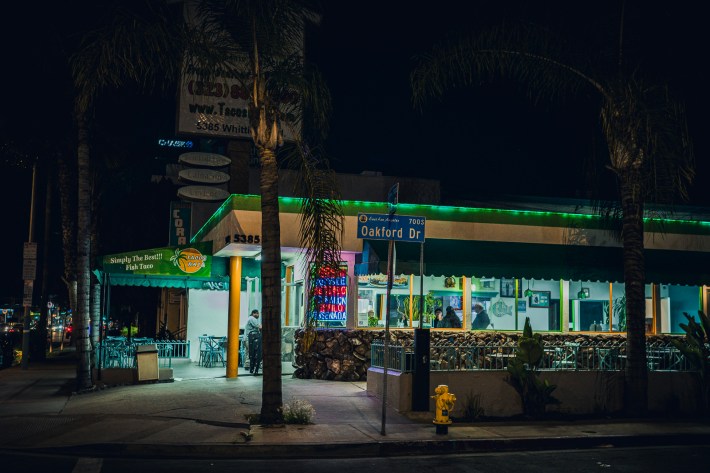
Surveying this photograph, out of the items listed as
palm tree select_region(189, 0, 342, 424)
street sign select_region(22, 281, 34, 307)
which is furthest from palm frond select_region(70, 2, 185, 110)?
street sign select_region(22, 281, 34, 307)

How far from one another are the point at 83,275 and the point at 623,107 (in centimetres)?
1149

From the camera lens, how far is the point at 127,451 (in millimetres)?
9570

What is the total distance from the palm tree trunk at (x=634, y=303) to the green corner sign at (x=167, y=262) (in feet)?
31.9

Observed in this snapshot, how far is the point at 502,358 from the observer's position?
12352mm

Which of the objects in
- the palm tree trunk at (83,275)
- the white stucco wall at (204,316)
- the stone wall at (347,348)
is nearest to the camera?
the palm tree trunk at (83,275)

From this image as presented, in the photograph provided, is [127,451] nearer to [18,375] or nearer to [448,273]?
[448,273]

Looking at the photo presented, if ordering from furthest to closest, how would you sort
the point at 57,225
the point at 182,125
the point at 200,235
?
the point at 57,225 → the point at 200,235 → the point at 182,125

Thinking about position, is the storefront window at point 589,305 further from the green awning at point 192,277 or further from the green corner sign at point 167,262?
the green corner sign at point 167,262

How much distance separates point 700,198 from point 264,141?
1870cm

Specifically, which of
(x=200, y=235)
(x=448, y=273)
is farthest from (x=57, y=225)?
(x=448, y=273)

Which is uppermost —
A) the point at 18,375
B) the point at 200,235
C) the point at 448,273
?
the point at 200,235

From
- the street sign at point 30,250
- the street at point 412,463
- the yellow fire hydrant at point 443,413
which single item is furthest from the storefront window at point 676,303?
the street sign at point 30,250

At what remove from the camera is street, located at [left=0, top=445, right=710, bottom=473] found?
852 centimetres

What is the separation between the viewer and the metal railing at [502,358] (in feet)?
40.3
